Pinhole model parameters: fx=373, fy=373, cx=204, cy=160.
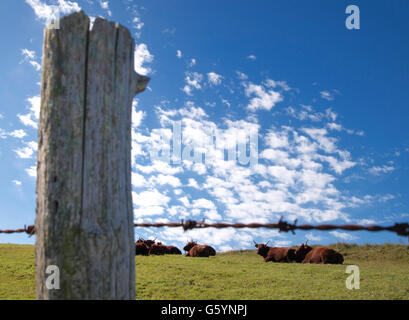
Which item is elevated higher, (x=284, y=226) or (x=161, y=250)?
(x=284, y=226)

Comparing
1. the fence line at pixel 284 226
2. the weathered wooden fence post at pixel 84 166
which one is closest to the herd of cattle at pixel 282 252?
the fence line at pixel 284 226

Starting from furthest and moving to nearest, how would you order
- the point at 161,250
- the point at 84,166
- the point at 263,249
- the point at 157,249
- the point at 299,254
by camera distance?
the point at 263,249 → the point at 299,254 → the point at 161,250 → the point at 157,249 → the point at 84,166

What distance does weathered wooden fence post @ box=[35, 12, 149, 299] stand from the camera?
101 inches

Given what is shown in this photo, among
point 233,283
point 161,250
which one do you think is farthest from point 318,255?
point 233,283

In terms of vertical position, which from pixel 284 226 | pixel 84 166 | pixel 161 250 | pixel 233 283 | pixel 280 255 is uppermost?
pixel 84 166

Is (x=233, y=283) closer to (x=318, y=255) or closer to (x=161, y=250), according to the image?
(x=161, y=250)

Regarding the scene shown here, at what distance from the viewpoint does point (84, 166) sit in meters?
2.63

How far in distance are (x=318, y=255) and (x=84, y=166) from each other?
46.3 feet

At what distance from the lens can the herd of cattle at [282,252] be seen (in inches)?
573

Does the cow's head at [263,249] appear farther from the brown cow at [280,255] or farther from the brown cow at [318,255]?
the brown cow at [318,255]

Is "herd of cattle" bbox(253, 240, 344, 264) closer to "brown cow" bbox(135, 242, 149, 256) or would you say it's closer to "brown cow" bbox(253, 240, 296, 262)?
"brown cow" bbox(253, 240, 296, 262)

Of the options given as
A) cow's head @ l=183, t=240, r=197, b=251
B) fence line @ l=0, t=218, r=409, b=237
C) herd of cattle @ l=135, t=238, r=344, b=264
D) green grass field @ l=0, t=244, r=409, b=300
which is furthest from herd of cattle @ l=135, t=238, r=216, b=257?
fence line @ l=0, t=218, r=409, b=237

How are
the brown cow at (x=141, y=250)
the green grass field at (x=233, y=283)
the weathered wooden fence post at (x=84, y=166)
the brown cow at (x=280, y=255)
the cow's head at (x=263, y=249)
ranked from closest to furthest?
the weathered wooden fence post at (x=84, y=166) < the green grass field at (x=233, y=283) < the brown cow at (x=141, y=250) < the brown cow at (x=280, y=255) < the cow's head at (x=263, y=249)
